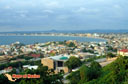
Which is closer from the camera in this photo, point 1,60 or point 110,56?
point 110,56

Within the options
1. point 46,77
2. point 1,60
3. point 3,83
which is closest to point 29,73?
point 46,77

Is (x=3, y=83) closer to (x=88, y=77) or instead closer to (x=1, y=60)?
(x=88, y=77)

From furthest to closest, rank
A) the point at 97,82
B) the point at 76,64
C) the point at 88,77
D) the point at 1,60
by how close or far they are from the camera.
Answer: the point at 1,60 → the point at 76,64 → the point at 88,77 → the point at 97,82

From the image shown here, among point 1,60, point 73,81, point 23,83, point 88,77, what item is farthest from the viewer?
point 1,60

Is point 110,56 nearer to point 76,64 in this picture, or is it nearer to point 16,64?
point 76,64

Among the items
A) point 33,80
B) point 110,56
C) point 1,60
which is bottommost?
point 1,60

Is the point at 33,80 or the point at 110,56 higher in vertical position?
the point at 33,80

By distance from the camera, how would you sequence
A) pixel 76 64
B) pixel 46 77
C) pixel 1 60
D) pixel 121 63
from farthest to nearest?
pixel 1 60 → pixel 76 64 → pixel 121 63 → pixel 46 77

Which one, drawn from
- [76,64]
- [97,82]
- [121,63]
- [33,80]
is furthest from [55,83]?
[76,64]

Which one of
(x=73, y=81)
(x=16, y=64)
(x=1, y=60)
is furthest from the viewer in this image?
(x=1, y=60)
